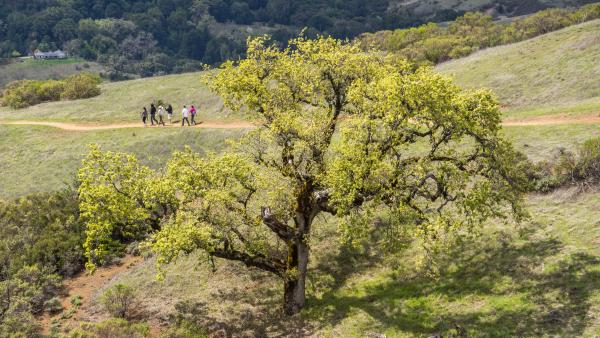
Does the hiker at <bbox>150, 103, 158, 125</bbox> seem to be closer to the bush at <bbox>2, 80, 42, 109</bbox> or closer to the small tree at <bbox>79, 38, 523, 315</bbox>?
the bush at <bbox>2, 80, 42, 109</bbox>

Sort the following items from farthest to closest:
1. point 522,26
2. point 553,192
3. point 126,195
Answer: point 522,26
point 553,192
point 126,195

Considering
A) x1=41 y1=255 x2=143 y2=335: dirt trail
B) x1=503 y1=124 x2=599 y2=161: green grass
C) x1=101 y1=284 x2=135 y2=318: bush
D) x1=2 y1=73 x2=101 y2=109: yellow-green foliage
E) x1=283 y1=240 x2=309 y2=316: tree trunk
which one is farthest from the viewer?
x1=2 y1=73 x2=101 y2=109: yellow-green foliage

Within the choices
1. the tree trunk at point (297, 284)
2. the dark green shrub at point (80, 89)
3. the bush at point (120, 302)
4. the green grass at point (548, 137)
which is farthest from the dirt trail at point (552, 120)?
the dark green shrub at point (80, 89)

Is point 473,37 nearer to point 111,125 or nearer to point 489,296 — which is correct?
point 111,125

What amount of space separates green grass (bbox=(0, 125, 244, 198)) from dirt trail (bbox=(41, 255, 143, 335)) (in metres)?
14.2

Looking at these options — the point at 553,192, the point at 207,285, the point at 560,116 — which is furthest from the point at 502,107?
the point at 207,285

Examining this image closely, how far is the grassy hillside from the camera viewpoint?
41.5 metres

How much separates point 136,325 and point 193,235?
7.96 metres

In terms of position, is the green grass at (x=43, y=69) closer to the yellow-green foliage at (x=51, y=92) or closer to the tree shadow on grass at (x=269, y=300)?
the yellow-green foliage at (x=51, y=92)

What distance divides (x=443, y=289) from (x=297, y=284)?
6733 mm

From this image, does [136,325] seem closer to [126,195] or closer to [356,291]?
[126,195]

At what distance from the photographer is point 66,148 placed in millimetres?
53312

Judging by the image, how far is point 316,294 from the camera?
26.1 m

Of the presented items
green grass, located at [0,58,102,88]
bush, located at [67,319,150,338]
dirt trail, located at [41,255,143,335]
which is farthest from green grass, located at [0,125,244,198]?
green grass, located at [0,58,102,88]
